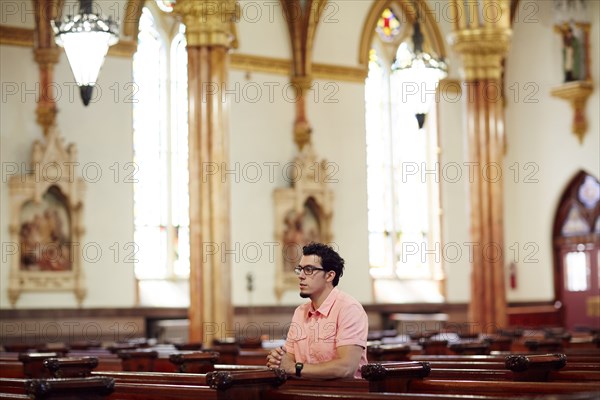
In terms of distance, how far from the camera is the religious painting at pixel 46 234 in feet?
52.7

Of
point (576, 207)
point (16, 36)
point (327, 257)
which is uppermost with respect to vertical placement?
point (16, 36)

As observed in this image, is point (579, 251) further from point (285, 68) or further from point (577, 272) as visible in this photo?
point (285, 68)

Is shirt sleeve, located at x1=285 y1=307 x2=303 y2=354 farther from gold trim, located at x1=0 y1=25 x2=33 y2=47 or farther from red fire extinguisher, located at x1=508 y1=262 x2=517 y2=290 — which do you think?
red fire extinguisher, located at x1=508 y1=262 x2=517 y2=290

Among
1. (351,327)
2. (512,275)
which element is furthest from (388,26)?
(351,327)

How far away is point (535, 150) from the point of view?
67.2 ft

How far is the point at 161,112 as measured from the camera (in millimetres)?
17891

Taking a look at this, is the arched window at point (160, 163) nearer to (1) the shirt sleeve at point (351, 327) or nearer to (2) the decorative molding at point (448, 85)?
(2) the decorative molding at point (448, 85)

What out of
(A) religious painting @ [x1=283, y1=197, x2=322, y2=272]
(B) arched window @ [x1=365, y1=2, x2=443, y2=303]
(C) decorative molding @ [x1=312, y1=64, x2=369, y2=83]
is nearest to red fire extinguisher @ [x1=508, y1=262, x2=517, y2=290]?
(B) arched window @ [x1=365, y1=2, x2=443, y2=303]

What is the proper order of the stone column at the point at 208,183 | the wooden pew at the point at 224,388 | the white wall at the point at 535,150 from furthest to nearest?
1. the white wall at the point at 535,150
2. the stone column at the point at 208,183
3. the wooden pew at the point at 224,388

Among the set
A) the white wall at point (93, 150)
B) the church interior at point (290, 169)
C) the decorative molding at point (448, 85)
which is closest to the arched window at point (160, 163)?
the church interior at point (290, 169)

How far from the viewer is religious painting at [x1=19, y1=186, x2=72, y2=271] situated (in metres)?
16.1

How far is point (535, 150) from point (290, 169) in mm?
4850

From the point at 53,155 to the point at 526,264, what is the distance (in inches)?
359

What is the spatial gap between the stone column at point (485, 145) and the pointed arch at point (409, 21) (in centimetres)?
397
